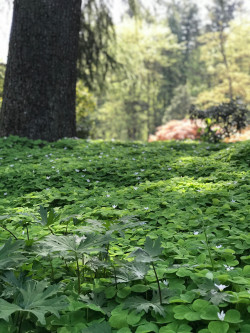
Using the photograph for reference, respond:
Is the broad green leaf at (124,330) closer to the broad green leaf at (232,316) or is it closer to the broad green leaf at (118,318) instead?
the broad green leaf at (118,318)

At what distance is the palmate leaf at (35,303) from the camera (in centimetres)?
121

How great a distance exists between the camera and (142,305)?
1.37 meters

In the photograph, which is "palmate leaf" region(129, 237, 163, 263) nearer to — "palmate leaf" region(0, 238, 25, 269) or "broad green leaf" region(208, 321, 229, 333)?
"broad green leaf" region(208, 321, 229, 333)

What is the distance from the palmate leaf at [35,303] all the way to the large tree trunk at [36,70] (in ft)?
15.7

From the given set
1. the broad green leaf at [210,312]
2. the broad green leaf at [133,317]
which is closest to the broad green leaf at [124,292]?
the broad green leaf at [133,317]

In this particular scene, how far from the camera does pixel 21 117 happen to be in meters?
5.80

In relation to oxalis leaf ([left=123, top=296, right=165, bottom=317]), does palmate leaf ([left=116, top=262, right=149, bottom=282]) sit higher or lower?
higher

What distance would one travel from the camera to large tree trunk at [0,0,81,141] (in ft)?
18.9

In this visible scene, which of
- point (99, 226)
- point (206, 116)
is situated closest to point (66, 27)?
point (206, 116)

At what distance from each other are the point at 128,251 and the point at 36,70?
15.3ft

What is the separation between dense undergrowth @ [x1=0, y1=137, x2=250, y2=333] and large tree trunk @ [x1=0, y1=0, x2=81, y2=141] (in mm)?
2110

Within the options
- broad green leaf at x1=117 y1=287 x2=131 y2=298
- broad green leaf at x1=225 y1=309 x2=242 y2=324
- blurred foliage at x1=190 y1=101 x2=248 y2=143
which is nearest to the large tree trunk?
blurred foliage at x1=190 y1=101 x2=248 y2=143

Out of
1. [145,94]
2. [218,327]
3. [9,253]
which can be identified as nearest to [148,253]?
[218,327]

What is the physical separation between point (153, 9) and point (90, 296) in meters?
7.15
